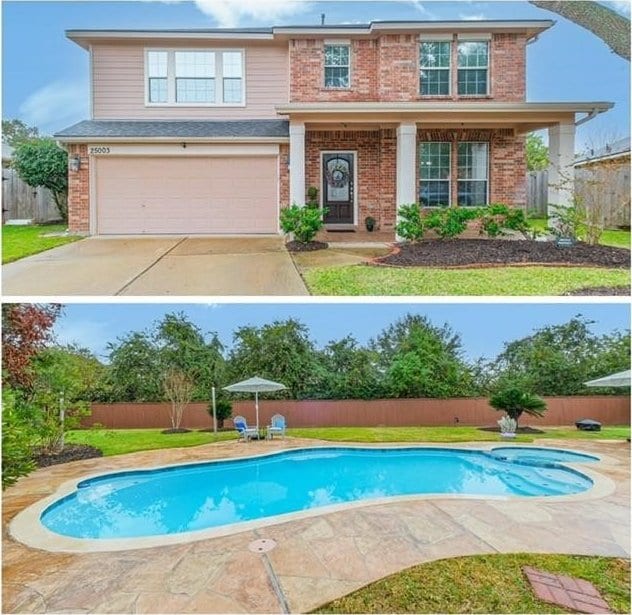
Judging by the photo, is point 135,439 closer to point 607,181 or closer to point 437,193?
point 437,193

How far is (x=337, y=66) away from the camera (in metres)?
13.5

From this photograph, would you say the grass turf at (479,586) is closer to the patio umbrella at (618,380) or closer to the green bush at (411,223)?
the patio umbrella at (618,380)

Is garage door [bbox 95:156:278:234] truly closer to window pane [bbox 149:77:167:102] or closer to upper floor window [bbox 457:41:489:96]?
window pane [bbox 149:77:167:102]

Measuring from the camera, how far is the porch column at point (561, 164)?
36.2ft

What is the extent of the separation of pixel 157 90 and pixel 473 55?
660cm

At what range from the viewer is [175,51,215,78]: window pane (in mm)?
13320

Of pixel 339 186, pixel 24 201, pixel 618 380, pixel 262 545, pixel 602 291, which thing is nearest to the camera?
pixel 262 545

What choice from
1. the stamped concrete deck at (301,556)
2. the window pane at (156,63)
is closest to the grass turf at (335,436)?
the stamped concrete deck at (301,556)

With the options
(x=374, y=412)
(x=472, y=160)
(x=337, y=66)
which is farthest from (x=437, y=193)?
(x=374, y=412)

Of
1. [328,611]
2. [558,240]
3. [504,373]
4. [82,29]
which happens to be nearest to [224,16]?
[82,29]

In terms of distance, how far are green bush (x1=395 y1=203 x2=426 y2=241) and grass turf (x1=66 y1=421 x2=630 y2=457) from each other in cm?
353

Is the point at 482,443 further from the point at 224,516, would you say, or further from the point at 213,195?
the point at 213,195

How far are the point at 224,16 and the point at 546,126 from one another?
21.7 feet

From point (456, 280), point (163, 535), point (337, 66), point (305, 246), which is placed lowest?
point (163, 535)
